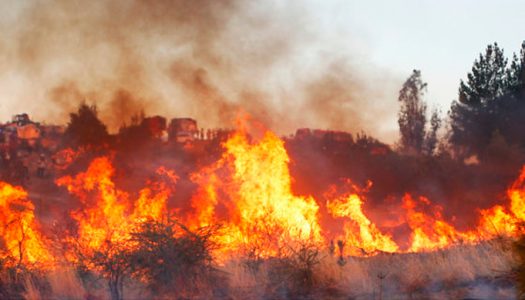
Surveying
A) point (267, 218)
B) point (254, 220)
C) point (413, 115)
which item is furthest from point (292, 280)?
point (413, 115)

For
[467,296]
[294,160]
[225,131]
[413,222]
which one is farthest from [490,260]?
[225,131]

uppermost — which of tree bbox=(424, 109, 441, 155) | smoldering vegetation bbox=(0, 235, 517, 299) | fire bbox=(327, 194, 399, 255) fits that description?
tree bbox=(424, 109, 441, 155)

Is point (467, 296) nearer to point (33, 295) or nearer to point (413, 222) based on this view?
point (33, 295)

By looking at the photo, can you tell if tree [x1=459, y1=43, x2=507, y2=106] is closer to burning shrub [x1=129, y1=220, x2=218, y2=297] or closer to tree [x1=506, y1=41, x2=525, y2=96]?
tree [x1=506, y1=41, x2=525, y2=96]

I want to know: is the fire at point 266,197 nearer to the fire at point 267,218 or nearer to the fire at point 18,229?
the fire at point 267,218

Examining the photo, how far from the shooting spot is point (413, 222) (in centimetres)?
3020

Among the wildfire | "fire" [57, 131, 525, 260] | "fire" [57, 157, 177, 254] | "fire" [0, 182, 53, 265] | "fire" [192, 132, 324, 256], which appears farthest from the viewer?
"fire" [192, 132, 324, 256]

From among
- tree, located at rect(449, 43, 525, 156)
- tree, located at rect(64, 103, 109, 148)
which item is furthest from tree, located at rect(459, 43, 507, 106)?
tree, located at rect(64, 103, 109, 148)

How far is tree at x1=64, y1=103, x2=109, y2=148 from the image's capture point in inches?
1802

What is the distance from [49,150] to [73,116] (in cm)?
580

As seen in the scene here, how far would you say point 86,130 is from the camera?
4603 centimetres

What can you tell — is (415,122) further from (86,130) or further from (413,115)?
(86,130)

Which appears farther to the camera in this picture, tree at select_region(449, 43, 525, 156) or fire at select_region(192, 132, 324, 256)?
tree at select_region(449, 43, 525, 156)

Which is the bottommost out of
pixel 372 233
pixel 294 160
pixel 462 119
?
pixel 372 233
